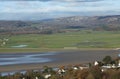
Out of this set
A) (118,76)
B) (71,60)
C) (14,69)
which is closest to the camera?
(118,76)

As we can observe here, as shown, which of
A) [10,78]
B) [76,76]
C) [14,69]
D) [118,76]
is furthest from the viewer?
[14,69]

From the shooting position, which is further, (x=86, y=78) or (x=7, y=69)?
(x=7, y=69)

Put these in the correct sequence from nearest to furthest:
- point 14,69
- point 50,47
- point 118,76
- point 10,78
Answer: point 118,76
point 10,78
point 14,69
point 50,47

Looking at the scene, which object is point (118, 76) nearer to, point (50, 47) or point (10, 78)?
point (10, 78)

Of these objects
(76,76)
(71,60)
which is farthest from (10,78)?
(71,60)

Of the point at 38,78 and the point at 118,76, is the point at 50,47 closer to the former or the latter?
the point at 38,78

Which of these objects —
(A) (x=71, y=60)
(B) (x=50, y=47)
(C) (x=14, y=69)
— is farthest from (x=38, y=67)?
(B) (x=50, y=47)

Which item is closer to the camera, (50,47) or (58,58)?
(58,58)

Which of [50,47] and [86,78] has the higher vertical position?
[86,78]

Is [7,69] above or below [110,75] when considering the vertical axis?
below
